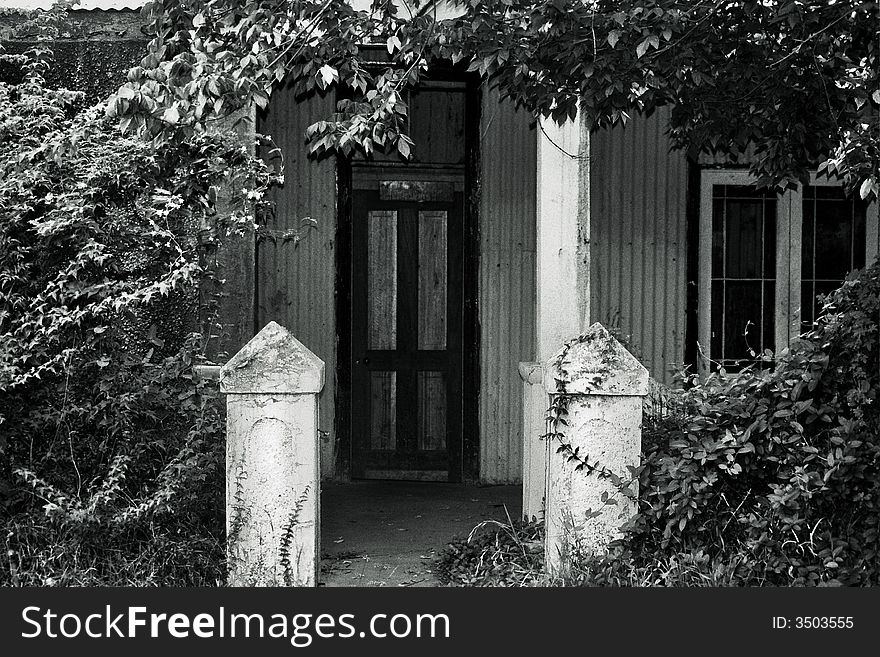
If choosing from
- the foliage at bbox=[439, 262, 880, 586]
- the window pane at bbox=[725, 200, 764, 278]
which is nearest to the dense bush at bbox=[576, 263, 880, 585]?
the foliage at bbox=[439, 262, 880, 586]

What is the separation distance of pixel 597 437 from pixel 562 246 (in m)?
1.68

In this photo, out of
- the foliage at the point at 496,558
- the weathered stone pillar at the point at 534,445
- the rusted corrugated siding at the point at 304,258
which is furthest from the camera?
the rusted corrugated siding at the point at 304,258

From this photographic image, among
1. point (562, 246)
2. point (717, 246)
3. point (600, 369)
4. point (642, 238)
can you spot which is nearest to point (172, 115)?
point (600, 369)

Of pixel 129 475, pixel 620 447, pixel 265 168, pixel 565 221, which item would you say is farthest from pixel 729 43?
pixel 129 475

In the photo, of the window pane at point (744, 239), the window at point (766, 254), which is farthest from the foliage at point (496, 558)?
Answer: the window pane at point (744, 239)

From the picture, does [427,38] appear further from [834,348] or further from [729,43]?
[834,348]

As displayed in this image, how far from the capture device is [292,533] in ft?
15.7

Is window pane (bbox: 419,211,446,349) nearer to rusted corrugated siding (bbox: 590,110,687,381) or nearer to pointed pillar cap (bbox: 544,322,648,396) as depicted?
rusted corrugated siding (bbox: 590,110,687,381)

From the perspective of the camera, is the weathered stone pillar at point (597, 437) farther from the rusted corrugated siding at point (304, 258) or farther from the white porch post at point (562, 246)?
the rusted corrugated siding at point (304, 258)

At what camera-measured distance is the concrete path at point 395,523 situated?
5465 mm

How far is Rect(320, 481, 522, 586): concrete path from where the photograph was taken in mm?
5465

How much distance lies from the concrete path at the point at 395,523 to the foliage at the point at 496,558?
0.39ft

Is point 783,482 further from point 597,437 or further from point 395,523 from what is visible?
point 395,523

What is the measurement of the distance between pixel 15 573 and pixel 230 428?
124cm
